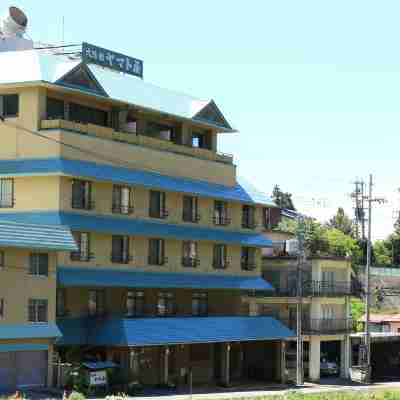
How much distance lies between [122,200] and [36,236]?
11.0 metres

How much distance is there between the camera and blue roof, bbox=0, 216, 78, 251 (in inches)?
2331

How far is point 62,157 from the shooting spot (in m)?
65.7

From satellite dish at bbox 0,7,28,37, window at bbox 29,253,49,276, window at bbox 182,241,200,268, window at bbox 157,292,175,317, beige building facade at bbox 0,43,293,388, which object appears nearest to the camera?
window at bbox 29,253,49,276

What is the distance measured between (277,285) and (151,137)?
Answer: 20240 mm

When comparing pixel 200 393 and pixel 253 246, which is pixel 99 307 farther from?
pixel 253 246

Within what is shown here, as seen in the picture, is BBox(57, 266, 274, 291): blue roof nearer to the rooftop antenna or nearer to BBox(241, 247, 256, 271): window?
BBox(241, 247, 256, 271): window

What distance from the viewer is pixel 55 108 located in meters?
68.2

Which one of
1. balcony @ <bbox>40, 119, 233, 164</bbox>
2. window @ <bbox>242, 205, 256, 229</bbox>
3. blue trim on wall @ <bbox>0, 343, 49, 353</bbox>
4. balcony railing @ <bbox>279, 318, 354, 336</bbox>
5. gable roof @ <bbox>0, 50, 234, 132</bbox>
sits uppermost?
gable roof @ <bbox>0, 50, 234, 132</bbox>

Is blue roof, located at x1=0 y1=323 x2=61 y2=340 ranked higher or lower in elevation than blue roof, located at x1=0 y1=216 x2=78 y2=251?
lower

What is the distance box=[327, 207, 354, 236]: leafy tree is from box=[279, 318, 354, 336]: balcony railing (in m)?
70.6

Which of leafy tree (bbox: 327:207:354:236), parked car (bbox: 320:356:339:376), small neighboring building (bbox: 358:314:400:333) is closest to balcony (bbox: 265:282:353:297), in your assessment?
parked car (bbox: 320:356:339:376)

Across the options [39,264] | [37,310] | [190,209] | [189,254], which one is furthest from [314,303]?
[37,310]

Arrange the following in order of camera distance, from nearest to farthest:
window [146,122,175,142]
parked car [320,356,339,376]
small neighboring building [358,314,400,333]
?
1. window [146,122,175,142]
2. parked car [320,356,339,376]
3. small neighboring building [358,314,400,333]

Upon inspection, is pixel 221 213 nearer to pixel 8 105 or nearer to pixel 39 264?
pixel 8 105
